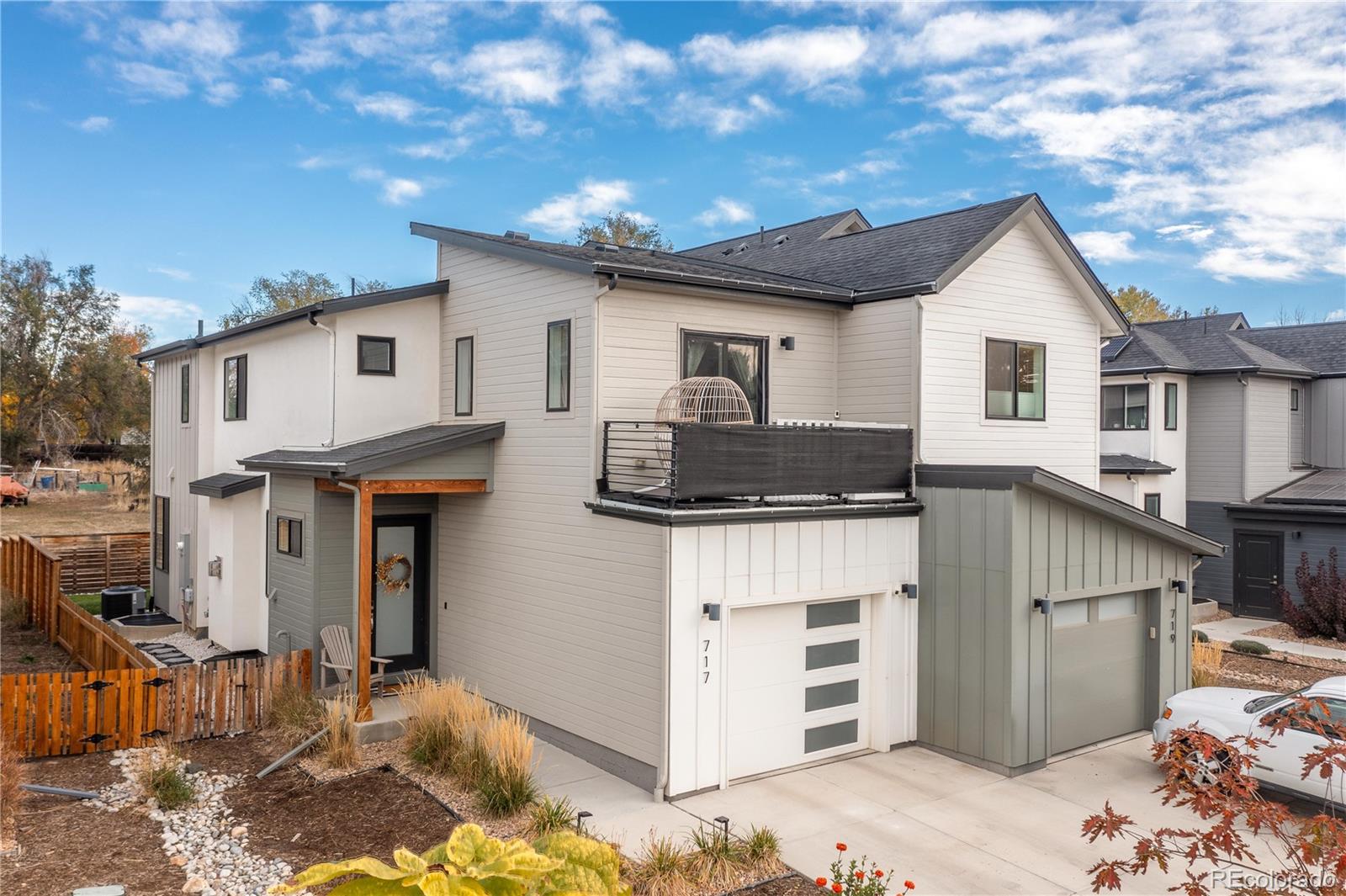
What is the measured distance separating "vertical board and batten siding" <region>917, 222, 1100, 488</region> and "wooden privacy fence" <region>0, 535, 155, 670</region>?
1155 centimetres

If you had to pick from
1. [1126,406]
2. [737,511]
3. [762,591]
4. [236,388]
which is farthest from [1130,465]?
[236,388]

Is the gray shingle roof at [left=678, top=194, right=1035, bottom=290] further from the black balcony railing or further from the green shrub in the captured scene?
the green shrub

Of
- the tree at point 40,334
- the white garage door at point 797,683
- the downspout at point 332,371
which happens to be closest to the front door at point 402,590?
the downspout at point 332,371

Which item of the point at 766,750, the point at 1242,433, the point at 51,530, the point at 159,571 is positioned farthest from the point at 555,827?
the point at 51,530

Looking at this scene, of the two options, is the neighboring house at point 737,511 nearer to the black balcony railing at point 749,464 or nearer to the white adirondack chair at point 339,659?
the black balcony railing at point 749,464

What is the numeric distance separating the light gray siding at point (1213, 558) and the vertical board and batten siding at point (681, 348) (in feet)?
49.1

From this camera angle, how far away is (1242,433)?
22.1m

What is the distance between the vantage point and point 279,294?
47.6 metres

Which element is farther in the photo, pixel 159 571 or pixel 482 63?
pixel 482 63

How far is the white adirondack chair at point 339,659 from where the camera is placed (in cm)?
1239

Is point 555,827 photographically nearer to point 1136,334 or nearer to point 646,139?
point 1136,334

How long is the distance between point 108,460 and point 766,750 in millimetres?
47255

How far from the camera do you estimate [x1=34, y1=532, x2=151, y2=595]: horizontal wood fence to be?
862 inches

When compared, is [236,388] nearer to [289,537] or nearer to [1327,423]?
[289,537]
